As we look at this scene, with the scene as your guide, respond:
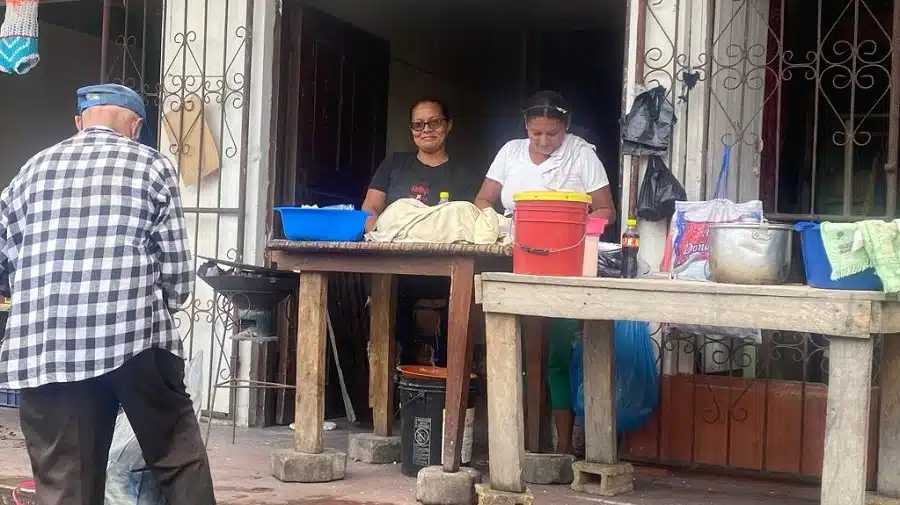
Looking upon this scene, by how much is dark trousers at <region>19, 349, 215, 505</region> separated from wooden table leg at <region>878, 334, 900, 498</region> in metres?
2.54

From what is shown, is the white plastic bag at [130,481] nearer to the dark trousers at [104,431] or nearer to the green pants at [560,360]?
the dark trousers at [104,431]

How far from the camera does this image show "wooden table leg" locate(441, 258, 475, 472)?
14.1 feet

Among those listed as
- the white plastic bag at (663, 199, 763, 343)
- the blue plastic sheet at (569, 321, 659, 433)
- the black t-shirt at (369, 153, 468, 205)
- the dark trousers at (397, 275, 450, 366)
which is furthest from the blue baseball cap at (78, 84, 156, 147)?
the dark trousers at (397, 275, 450, 366)

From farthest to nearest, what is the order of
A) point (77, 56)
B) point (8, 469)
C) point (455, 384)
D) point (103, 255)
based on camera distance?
1. point (77, 56)
2. point (8, 469)
3. point (455, 384)
4. point (103, 255)

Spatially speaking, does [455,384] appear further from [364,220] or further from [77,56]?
[77,56]

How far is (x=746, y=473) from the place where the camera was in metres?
5.02

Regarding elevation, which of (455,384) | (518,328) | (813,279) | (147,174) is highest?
(147,174)

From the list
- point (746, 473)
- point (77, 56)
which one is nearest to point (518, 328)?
point (746, 473)

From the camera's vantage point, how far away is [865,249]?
3.29m

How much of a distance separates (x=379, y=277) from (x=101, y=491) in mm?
2049

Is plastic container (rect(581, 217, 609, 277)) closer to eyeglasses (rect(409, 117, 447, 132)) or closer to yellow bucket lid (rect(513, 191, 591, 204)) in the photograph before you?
yellow bucket lid (rect(513, 191, 591, 204))

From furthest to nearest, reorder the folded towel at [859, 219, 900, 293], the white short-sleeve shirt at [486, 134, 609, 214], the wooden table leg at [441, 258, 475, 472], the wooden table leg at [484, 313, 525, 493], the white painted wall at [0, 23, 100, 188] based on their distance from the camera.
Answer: the white painted wall at [0, 23, 100, 188] < the white short-sleeve shirt at [486, 134, 609, 214] < the wooden table leg at [441, 258, 475, 472] < the wooden table leg at [484, 313, 525, 493] < the folded towel at [859, 219, 900, 293]

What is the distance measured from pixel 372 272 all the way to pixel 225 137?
2.04 metres

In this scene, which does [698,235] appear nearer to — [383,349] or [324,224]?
[324,224]
